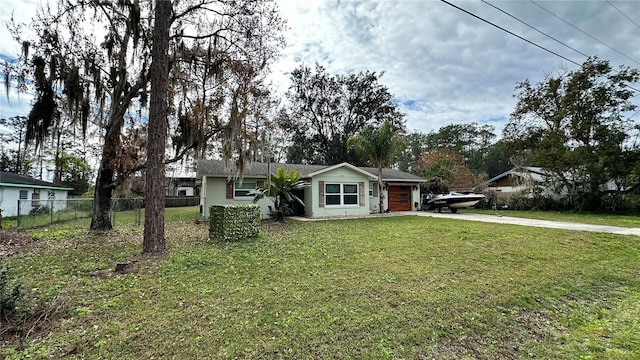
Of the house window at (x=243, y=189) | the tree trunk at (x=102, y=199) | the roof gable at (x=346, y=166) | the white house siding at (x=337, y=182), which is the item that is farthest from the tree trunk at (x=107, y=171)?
the white house siding at (x=337, y=182)

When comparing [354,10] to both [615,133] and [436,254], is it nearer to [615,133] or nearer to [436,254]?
[436,254]

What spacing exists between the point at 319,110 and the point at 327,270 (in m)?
24.8

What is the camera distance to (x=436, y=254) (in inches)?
249

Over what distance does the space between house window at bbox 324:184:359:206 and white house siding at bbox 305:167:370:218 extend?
178mm

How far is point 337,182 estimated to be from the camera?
14.9m

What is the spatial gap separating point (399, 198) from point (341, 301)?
603 inches

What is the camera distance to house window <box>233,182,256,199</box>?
14.3 meters

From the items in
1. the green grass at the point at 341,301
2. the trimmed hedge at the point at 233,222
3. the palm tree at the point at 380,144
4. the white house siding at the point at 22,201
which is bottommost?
the green grass at the point at 341,301

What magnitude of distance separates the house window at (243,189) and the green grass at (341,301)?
23.7 feet

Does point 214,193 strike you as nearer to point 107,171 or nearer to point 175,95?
point 107,171

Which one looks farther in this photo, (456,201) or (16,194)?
(456,201)

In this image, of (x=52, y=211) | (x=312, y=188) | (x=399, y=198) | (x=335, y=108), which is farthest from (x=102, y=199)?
(x=335, y=108)

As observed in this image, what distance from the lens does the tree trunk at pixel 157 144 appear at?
248 inches

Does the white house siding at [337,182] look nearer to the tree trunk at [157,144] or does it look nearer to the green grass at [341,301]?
the green grass at [341,301]
